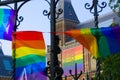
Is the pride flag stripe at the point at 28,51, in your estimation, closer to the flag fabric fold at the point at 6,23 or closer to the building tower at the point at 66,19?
the flag fabric fold at the point at 6,23

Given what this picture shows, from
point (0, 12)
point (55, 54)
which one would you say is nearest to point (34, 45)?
point (55, 54)

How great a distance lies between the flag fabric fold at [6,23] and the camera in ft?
35.3

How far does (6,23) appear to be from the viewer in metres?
11.0

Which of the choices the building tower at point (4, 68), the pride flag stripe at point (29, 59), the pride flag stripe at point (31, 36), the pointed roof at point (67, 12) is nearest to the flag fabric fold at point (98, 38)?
the pride flag stripe at point (31, 36)

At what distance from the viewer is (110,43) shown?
8.79 m

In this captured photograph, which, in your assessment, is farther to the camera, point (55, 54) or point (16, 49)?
point (16, 49)

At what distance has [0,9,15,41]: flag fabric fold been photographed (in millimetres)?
10773

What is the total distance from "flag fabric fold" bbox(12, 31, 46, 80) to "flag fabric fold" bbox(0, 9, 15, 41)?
1.33 meters

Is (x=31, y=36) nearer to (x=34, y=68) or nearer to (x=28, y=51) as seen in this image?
(x=28, y=51)

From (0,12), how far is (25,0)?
5.28ft

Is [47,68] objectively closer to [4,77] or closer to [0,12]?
[0,12]

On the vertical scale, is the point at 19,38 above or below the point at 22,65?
above

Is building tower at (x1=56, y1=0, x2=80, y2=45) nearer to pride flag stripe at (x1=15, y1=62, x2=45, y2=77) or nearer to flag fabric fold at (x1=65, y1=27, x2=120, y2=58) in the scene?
pride flag stripe at (x1=15, y1=62, x2=45, y2=77)

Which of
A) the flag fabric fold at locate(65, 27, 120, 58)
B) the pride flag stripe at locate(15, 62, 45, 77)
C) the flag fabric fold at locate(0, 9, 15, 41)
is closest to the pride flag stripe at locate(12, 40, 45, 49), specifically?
the pride flag stripe at locate(15, 62, 45, 77)
